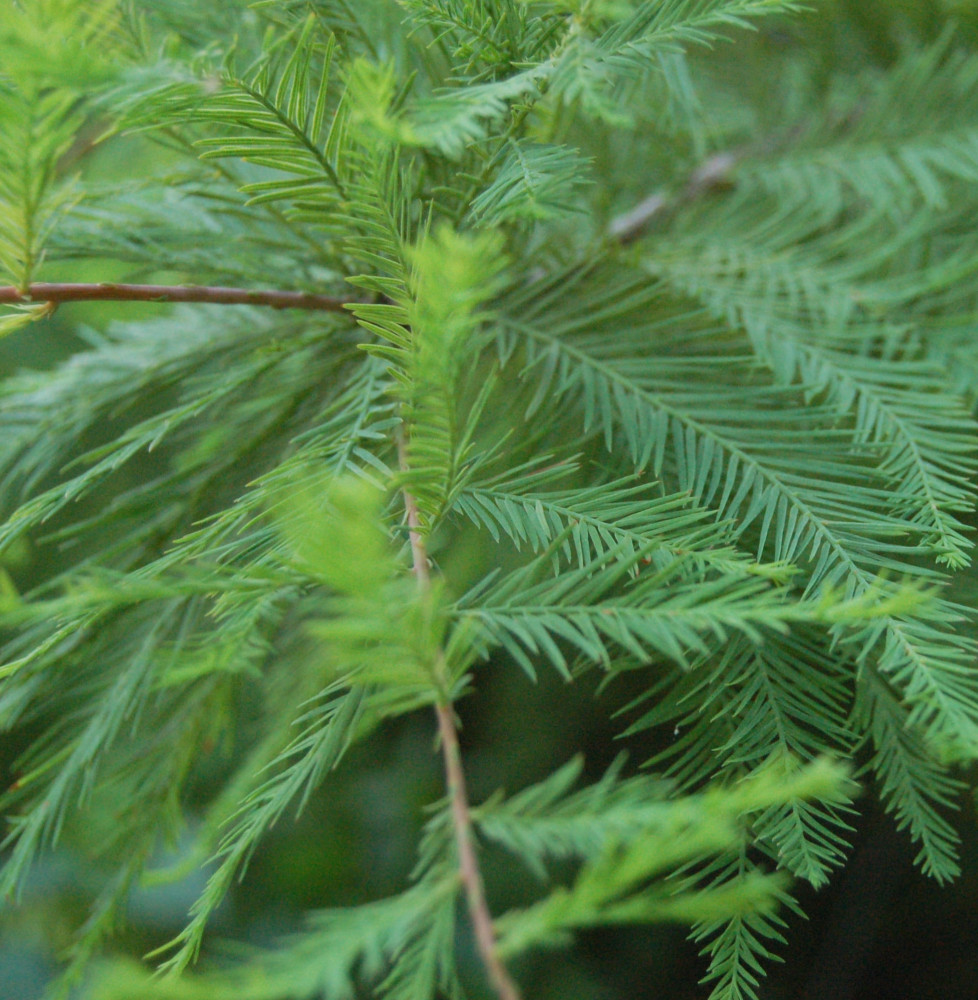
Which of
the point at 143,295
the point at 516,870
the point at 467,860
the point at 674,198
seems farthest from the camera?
the point at 516,870

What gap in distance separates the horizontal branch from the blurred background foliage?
7.4 inches

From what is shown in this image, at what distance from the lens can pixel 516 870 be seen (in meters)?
0.86

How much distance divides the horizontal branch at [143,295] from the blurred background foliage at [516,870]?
0.61 feet

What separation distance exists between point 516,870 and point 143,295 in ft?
2.33

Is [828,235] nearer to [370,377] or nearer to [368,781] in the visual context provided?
[370,377]

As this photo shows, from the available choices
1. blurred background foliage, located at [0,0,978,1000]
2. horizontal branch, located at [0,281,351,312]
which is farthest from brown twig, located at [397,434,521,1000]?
blurred background foliage, located at [0,0,978,1000]

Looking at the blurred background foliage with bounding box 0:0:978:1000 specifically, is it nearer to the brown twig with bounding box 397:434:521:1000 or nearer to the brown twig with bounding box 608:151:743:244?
the brown twig with bounding box 608:151:743:244

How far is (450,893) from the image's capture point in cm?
23

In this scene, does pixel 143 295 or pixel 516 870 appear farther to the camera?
pixel 516 870

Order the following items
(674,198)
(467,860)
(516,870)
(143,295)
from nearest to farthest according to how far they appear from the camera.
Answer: (467,860) → (143,295) → (674,198) → (516,870)

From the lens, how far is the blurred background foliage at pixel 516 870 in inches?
27.3

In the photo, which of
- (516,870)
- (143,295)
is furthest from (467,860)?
(516,870)

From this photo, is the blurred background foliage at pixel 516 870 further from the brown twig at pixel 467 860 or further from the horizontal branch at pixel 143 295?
the brown twig at pixel 467 860

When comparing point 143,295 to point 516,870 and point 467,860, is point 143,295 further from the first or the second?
point 516,870
